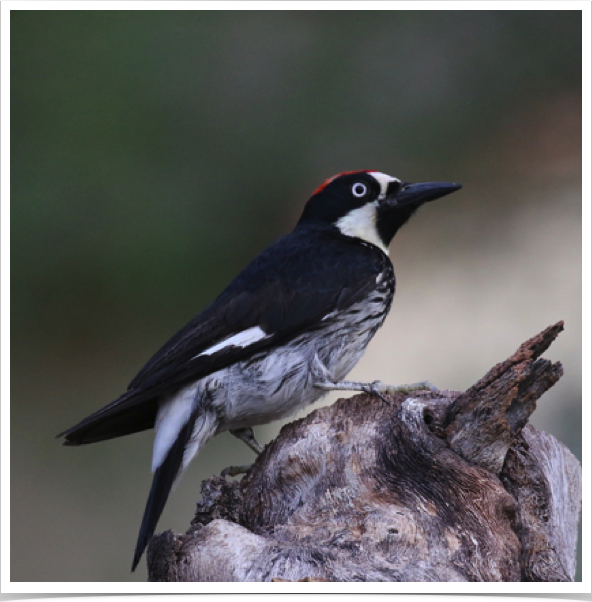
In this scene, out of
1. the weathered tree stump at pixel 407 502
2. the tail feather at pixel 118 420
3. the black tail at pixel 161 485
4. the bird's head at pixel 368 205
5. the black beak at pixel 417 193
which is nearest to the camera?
the weathered tree stump at pixel 407 502

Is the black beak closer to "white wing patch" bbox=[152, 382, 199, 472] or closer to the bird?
the bird

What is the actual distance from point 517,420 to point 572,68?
2749 mm

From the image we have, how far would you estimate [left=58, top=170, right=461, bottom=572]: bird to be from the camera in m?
2.41

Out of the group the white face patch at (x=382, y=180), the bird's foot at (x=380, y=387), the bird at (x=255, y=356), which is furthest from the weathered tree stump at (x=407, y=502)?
the white face patch at (x=382, y=180)

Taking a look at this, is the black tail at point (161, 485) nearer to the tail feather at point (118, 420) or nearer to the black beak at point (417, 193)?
the tail feather at point (118, 420)

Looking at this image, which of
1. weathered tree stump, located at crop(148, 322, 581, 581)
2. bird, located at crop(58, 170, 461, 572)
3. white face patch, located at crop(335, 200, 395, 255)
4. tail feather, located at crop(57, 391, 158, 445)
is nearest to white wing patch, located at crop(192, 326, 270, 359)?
bird, located at crop(58, 170, 461, 572)

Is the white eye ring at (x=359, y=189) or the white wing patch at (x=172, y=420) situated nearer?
the white wing patch at (x=172, y=420)

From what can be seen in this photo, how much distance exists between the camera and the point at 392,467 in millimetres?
1985

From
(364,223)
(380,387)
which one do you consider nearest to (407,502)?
(380,387)

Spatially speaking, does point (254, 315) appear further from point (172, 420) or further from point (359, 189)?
point (359, 189)

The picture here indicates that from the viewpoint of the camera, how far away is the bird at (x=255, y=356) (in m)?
2.41

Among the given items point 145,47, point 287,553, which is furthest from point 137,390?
point 145,47

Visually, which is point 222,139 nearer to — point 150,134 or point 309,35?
point 150,134

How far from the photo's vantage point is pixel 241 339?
2.47m
